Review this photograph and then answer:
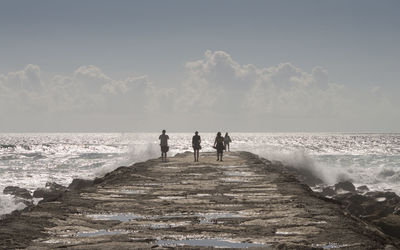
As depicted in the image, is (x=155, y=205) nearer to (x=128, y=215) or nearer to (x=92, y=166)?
(x=128, y=215)

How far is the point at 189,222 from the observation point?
25.3 feet

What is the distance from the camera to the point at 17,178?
39594mm

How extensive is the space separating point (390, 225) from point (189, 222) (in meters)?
4.69

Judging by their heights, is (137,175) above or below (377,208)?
above

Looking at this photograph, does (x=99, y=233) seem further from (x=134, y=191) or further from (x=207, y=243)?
(x=134, y=191)

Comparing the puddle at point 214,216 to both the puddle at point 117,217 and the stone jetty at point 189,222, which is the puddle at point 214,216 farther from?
the puddle at point 117,217

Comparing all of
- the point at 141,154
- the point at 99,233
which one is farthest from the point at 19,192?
the point at 141,154

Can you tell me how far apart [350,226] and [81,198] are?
211 inches

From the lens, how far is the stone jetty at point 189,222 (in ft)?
20.5

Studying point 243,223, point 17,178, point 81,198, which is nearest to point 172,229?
point 243,223

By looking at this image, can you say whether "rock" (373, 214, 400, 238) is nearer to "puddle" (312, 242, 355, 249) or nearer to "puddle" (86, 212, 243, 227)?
"puddle" (86, 212, 243, 227)

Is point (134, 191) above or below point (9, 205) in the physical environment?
above

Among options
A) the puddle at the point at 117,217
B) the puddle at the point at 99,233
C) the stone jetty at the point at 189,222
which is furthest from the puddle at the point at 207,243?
the puddle at the point at 117,217

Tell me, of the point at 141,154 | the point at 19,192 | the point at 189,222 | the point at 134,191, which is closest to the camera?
the point at 189,222
